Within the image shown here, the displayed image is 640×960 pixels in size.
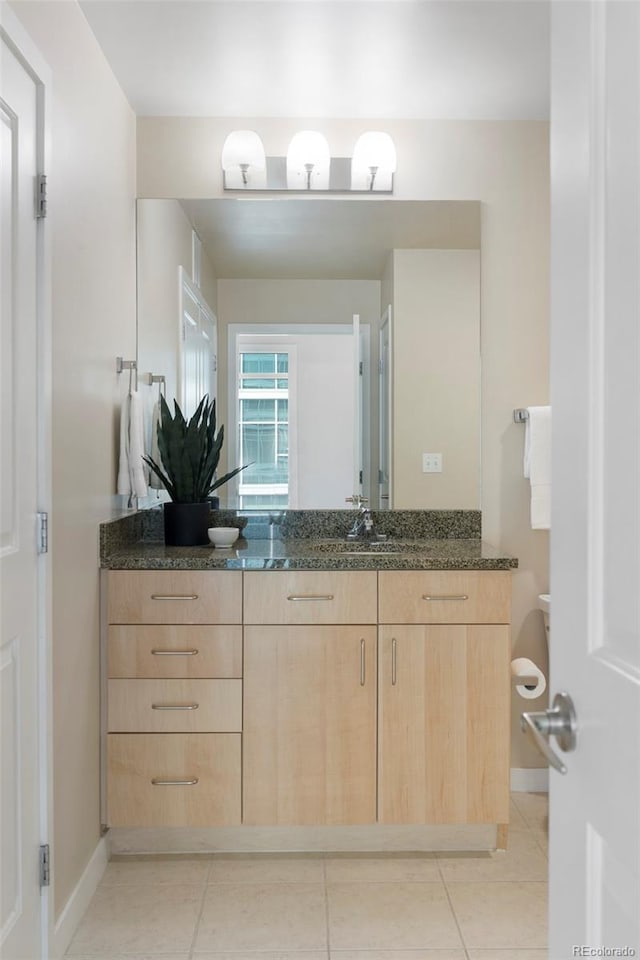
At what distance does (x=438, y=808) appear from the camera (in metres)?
2.45

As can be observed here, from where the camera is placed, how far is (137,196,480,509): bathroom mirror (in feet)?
9.57

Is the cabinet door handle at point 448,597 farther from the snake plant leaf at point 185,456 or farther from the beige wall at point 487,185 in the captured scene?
the snake plant leaf at point 185,456

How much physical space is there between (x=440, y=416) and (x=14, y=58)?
181 centimetres

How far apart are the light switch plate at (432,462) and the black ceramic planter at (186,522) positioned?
83 centimetres

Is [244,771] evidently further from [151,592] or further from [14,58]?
[14,58]

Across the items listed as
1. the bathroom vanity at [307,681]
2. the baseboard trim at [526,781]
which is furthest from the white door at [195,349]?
the baseboard trim at [526,781]

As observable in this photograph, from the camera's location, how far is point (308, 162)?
2865 millimetres

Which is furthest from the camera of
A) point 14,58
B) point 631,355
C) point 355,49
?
point 355,49

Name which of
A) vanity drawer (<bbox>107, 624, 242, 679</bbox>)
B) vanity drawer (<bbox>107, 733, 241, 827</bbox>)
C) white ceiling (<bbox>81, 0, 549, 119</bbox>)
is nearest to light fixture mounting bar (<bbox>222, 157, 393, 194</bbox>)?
white ceiling (<bbox>81, 0, 549, 119</bbox>)

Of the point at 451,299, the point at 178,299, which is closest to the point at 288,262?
the point at 178,299

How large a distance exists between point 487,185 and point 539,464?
3.46 ft

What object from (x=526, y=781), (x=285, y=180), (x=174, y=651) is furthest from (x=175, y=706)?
(x=285, y=180)

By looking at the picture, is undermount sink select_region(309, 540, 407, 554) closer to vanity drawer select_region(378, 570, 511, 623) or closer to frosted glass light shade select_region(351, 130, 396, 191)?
vanity drawer select_region(378, 570, 511, 623)

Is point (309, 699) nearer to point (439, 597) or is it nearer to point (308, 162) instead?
point (439, 597)
